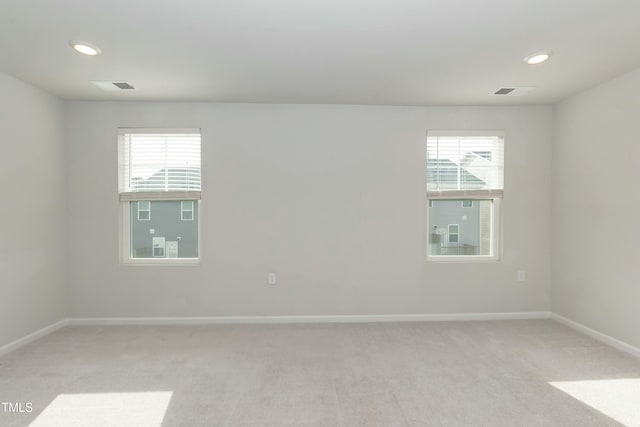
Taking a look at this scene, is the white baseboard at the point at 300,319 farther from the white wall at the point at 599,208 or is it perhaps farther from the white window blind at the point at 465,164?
the white window blind at the point at 465,164

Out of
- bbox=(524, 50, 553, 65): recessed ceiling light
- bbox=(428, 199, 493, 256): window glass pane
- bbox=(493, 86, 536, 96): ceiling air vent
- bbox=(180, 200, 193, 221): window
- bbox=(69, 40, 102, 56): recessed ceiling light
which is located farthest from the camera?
bbox=(428, 199, 493, 256): window glass pane

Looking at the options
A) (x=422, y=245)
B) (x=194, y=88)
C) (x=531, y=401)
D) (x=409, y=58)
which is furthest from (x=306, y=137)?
(x=531, y=401)

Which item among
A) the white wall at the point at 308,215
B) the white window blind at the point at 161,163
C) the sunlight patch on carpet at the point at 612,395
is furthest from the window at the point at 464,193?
the white window blind at the point at 161,163

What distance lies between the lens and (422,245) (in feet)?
13.4

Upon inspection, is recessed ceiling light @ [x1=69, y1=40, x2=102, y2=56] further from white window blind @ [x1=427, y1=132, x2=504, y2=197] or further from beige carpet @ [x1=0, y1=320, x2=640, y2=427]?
white window blind @ [x1=427, y1=132, x2=504, y2=197]

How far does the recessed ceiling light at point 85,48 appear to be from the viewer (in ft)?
8.32

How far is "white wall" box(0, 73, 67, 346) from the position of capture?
3.14 meters

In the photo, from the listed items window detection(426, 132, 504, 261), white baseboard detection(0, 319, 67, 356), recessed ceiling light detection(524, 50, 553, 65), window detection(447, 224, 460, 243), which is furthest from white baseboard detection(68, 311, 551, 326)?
recessed ceiling light detection(524, 50, 553, 65)

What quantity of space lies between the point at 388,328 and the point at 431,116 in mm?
2417

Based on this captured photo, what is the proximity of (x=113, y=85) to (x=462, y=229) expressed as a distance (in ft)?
13.1

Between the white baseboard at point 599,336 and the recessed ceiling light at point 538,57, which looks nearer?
the recessed ceiling light at point 538,57

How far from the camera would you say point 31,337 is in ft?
11.2

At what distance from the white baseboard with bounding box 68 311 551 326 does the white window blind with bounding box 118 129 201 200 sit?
1365 millimetres

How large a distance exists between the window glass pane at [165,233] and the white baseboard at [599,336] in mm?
4141
